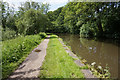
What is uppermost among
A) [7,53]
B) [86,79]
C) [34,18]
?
[34,18]

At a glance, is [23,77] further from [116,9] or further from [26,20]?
[116,9]

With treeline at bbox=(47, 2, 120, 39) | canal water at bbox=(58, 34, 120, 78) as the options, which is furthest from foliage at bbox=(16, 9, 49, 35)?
canal water at bbox=(58, 34, 120, 78)

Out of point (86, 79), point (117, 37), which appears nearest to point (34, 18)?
point (86, 79)

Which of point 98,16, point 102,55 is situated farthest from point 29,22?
point 102,55

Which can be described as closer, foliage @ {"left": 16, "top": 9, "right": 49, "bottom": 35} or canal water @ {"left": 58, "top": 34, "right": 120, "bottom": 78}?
canal water @ {"left": 58, "top": 34, "right": 120, "bottom": 78}

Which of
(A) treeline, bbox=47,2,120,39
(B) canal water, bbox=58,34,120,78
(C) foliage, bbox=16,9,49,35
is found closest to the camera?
(B) canal water, bbox=58,34,120,78

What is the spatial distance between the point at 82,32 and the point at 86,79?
762 inches

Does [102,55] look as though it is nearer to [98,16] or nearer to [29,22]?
[98,16]

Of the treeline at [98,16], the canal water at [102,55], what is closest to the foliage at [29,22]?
the treeline at [98,16]

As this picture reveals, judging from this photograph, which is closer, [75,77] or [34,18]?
[75,77]

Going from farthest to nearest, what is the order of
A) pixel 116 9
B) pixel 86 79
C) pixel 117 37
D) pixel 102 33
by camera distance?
pixel 102 33
pixel 117 37
pixel 116 9
pixel 86 79

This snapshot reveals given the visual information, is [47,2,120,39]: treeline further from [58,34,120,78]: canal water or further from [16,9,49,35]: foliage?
[58,34,120,78]: canal water

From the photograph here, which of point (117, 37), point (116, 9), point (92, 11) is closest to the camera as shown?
point (116, 9)

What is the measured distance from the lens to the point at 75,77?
11.0 feet
